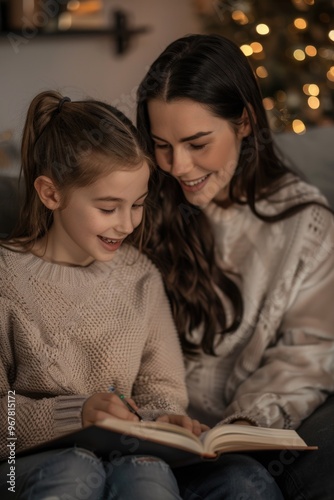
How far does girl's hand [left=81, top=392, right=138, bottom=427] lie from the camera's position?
3.97 ft

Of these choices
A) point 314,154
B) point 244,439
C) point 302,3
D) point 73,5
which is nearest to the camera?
point 244,439

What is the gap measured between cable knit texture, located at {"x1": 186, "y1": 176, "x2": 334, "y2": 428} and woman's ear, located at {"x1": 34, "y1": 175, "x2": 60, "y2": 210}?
17.9 inches

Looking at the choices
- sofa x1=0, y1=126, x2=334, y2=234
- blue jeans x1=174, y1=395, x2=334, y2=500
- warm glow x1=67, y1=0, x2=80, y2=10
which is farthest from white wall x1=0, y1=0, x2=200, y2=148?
blue jeans x1=174, y1=395, x2=334, y2=500

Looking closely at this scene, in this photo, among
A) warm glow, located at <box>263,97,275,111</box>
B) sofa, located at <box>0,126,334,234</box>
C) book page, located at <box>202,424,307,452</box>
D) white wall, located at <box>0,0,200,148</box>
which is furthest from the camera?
warm glow, located at <box>263,97,275,111</box>

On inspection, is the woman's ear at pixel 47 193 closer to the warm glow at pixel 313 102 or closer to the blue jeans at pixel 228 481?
the blue jeans at pixel 228 481

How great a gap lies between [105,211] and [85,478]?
0.49m

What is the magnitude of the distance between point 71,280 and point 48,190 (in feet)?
0.63

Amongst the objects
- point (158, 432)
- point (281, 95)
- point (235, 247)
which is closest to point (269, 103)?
point (281, 95)

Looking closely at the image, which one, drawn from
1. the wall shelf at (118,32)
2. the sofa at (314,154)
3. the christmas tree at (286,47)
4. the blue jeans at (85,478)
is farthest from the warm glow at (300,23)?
the blue jeans at (85,478)

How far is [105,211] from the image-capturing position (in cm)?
137

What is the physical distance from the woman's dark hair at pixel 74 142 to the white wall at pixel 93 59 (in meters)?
0.49

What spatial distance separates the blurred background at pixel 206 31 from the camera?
2854mm

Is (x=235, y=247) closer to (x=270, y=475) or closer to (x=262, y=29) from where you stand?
(x=270, y=475)

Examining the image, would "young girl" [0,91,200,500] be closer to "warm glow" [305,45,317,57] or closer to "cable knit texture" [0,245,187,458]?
"cable knit texture" [0,245,187,458]
